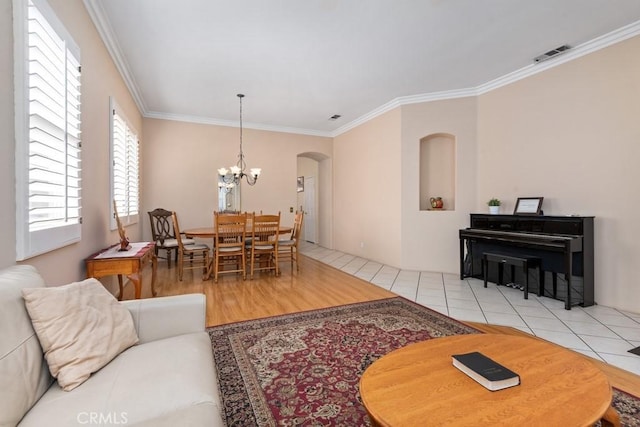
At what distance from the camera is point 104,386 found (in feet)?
3.68

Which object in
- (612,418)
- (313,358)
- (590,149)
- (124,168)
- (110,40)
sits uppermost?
(110,40)

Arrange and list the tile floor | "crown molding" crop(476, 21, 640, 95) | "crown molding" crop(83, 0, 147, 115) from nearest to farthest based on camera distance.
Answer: the tile floor, "crown molding" crop(83, 0, 147, 115), "crown molding" crop(476, 21, 640, 95)

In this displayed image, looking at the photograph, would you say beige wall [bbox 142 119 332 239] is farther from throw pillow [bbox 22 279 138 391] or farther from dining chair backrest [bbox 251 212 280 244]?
throw pillow [bbox 22 279 138 391]

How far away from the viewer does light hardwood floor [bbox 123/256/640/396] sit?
3125 millimetres

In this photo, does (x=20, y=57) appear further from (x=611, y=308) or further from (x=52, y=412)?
(x=611, y=308)

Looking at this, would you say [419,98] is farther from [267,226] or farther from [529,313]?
[529,313]

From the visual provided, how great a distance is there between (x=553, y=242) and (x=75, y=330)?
4.12m

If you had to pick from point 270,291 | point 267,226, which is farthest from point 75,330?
point 267,226

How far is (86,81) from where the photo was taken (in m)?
2.68

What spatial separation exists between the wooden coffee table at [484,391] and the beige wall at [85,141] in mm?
1864

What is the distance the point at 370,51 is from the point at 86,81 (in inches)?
117

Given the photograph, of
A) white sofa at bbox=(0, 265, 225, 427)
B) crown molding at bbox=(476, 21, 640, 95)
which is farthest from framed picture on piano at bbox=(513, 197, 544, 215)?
white sofa at bbox=(0, 265, 225, 427)

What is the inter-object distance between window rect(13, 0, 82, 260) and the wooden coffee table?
1.94 meters

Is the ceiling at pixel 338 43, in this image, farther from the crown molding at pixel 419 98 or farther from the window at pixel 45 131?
the window at pixel 45 131
